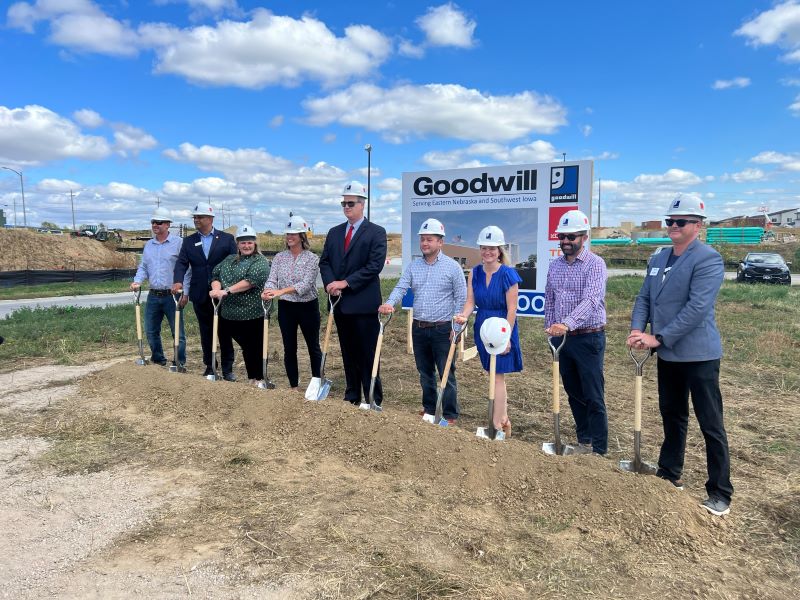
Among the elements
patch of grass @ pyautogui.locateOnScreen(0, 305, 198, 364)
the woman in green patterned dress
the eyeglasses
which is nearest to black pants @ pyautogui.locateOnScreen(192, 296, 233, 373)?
the woman in green patterned dress

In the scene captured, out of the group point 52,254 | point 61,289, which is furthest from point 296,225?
point 52,254

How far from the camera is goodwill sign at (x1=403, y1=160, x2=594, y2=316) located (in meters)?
7.38

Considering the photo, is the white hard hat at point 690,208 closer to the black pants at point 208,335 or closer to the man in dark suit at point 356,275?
the man in dark suit at point 356,275

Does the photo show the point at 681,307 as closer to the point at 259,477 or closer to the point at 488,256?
the point at 488,256

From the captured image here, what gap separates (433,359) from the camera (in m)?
5.27

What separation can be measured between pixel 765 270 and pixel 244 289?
23.5 m

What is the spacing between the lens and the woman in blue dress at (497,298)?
4.67 m

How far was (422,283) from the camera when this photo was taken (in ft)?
16.6

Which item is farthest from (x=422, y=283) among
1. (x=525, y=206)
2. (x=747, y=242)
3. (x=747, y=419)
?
(x=747, y=242)

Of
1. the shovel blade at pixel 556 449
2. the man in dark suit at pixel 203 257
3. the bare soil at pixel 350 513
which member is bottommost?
the bare soil at pixel 350 513

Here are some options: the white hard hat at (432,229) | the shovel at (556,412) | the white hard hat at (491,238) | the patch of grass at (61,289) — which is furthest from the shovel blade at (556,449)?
the patch of grass at (61,289)

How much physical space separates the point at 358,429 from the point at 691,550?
8.08ft

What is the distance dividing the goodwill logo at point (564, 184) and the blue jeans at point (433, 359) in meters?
3.31

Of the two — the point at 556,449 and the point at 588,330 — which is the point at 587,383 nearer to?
the point at 588,330
